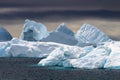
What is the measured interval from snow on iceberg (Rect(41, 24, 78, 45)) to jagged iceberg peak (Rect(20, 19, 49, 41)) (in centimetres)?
552

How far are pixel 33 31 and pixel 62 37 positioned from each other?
9168mm

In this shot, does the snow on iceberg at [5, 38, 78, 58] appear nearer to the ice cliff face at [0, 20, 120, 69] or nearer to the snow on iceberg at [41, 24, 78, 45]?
the ice cliff face at [0, 20, 120, 69]

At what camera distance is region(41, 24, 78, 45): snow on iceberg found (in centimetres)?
14800

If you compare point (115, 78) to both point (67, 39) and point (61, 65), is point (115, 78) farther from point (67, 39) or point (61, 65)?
point (67, 39)

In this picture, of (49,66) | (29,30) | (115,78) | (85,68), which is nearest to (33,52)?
(29,30)


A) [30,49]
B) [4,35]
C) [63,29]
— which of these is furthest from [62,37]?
[4,35]

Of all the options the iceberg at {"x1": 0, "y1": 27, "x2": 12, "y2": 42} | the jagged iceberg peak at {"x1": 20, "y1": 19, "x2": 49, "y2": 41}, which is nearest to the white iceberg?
the jagged iceberg peak at {"x1": 20, "y1": 19, "x2": 49, "y2": 41}

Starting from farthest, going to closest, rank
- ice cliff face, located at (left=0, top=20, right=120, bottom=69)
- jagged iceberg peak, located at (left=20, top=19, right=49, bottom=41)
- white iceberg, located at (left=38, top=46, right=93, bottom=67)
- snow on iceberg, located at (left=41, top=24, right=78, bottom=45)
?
1. jagged iceberg peak, located at (left=20, top=19, right=49, bottom=41)
2. snow on iceberg, located at (left=41, top=24, right=78, bottom=45)
3. white iceberg, located at (left=38, top=46, right=93, bottom=67)
4. ice cliff face, located at (left=0, top=20, right=120, bottom=69)

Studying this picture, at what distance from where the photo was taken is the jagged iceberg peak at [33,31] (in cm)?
15200

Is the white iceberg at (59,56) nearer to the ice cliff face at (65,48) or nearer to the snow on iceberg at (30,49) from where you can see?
the ice cliff face at (65,48)

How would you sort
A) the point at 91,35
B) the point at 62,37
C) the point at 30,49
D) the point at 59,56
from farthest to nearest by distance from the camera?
the point at 91,35
the point at 62,37
the point at 30,49
the point at 59,56

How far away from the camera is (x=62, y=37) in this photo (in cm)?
15038

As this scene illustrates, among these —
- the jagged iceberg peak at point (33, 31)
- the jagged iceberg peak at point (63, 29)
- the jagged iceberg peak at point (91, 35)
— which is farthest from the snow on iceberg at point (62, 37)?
the jagged iceberg peak at point (33, 31)

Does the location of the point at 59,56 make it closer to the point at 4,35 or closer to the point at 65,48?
the point at 65,48
